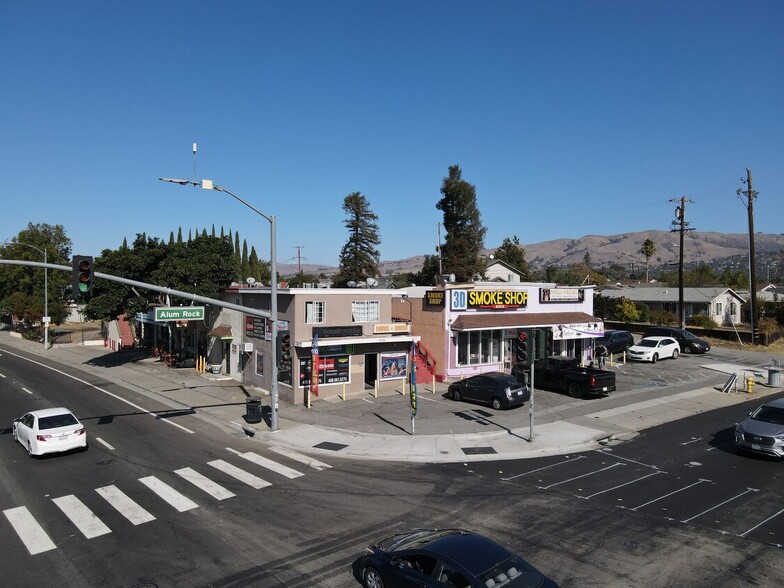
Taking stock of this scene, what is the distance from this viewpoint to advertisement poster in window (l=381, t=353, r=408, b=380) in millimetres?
28484

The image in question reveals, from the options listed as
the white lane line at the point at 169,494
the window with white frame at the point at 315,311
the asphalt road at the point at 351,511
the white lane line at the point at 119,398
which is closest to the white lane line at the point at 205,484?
the asphalt road at the point at 351,511

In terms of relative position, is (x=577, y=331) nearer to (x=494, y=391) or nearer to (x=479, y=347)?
(x=479, y=347)

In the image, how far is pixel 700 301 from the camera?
58.3 m

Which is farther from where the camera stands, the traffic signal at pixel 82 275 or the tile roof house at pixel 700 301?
the tile roof house at pixel 700 301

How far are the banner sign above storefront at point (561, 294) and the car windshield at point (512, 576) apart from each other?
90.1 feet

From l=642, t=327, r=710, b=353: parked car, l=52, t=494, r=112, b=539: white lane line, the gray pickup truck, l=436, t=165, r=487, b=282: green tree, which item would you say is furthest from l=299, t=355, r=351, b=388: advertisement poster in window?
l=436, t=165, r=487, b=282: green tree

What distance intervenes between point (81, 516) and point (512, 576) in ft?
33.1

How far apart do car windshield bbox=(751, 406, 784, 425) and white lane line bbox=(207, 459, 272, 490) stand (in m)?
15.5

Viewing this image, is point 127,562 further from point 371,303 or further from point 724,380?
point 724,380

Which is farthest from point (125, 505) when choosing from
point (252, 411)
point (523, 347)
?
point (523, 347)

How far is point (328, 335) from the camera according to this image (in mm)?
26203

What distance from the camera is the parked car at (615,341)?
3791cm

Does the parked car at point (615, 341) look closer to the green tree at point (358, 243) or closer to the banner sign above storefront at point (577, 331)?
the banner sign above storefront at point (577, 331)

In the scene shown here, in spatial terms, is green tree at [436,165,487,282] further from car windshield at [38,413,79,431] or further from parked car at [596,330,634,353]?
car windshield at [38,413,79,431]
